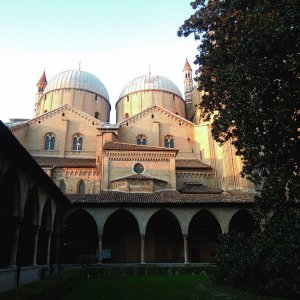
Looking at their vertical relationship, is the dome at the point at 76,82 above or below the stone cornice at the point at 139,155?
above

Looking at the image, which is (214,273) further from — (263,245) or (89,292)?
(89,292)

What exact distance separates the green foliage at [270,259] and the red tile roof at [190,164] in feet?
55.6

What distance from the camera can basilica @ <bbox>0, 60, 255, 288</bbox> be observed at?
2225 centimetres

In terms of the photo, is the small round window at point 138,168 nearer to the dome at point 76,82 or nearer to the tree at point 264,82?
the tree at point 264,82

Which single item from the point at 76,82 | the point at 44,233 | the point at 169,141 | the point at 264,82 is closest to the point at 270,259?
the point at 264,82

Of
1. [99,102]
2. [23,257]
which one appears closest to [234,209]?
[23,257]

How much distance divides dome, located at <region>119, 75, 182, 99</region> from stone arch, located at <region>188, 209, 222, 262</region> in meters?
19.9

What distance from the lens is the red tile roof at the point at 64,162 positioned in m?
28.8

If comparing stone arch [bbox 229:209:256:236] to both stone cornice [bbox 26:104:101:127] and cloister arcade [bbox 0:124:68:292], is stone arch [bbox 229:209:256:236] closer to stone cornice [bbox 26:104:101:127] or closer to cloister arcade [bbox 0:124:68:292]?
cloister arcade [bbox 0:124:68:292]

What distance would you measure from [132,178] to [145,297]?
1617 centimetres

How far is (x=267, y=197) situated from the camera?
11742mm

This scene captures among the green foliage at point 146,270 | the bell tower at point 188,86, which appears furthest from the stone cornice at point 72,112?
the green foliage at point 146,270

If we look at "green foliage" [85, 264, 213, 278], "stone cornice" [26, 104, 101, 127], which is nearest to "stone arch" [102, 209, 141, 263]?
"green foliage" [85, 264, 213, 278]

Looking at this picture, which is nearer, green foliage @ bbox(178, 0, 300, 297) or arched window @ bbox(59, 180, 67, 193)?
green foliage @ bbox(178, 0, 300, 297)
